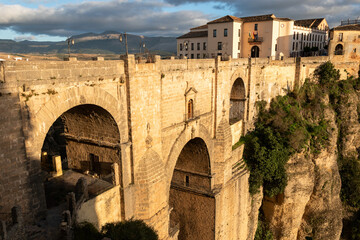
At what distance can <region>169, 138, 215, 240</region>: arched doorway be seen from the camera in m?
17.9

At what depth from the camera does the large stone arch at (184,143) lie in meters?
14.0

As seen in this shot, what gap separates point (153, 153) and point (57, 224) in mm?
4912

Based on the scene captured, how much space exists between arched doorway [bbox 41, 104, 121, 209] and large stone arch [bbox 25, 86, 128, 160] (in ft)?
0.98

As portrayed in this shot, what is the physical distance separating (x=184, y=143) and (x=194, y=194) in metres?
5.06

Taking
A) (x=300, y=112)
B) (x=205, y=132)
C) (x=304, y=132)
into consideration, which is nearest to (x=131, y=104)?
(x=205, y=132)

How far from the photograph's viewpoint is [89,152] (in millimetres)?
11945

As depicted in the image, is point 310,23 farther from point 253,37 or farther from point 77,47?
point 77,47

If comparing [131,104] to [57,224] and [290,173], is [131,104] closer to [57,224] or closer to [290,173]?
[57,224]

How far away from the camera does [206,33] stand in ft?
138

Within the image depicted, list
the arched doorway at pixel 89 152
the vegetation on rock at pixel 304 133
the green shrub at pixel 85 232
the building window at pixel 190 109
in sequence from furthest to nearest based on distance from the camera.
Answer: the vegetation on rock at pixel 304 133 → the building window at pixel 190 109 → the arched doorway at pixel 89 152 → the green shrub at pixel 85 232

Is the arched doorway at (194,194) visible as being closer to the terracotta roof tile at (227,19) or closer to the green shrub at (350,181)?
the green shrub at (350,181)

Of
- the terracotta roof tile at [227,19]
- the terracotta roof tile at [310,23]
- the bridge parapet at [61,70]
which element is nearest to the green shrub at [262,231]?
the bridge parapet at [61,70]

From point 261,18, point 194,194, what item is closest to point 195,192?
point 194,194

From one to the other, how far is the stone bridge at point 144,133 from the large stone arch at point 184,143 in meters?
0.05
